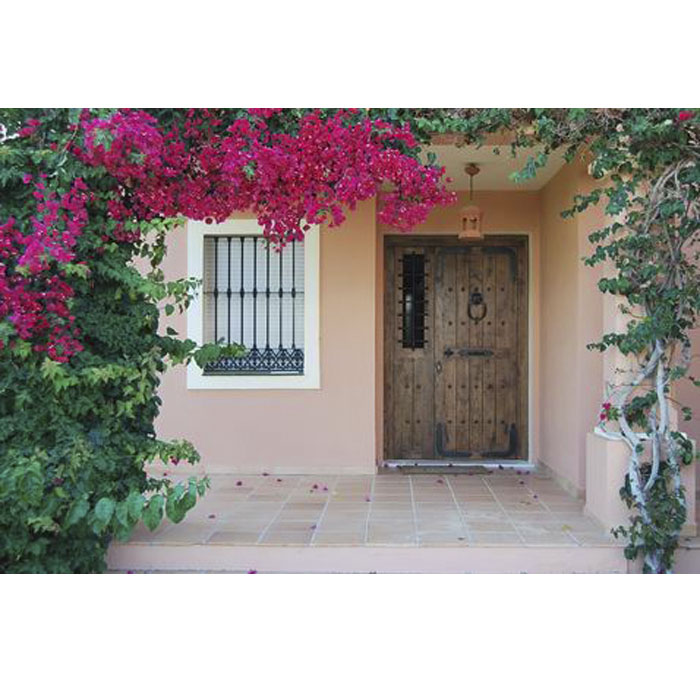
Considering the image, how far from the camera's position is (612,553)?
10.5ft

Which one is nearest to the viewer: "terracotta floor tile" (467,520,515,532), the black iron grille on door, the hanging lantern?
"terracotta floor tile" (467,520,515,532)

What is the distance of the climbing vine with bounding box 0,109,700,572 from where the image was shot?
112 inches

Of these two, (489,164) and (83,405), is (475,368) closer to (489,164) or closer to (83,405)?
(489,164)

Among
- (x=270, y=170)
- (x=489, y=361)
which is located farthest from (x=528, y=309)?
(x=270, y=170)

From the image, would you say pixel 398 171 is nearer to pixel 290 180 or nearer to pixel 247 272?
pixel 290 180

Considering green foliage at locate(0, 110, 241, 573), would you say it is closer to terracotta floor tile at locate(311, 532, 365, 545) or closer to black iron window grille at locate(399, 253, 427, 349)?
terracotta floor tile at locate(311, 532, 365, 545)

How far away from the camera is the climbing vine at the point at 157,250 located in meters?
2.84

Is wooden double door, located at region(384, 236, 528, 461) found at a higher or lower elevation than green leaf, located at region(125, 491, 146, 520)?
higher

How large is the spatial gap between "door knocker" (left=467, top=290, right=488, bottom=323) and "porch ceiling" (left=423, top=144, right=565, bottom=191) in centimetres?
94

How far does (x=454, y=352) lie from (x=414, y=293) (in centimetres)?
65

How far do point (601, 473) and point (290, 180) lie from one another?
7.74ft

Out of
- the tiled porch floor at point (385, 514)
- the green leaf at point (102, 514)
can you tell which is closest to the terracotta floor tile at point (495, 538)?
the tiled porch floor at point (385, 514)

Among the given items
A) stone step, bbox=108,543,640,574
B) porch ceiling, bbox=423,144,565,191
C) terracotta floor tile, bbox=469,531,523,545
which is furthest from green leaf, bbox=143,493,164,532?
porch ceiling, bbox=423,144,565,191

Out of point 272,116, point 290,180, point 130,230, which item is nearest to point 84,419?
point 130,230
